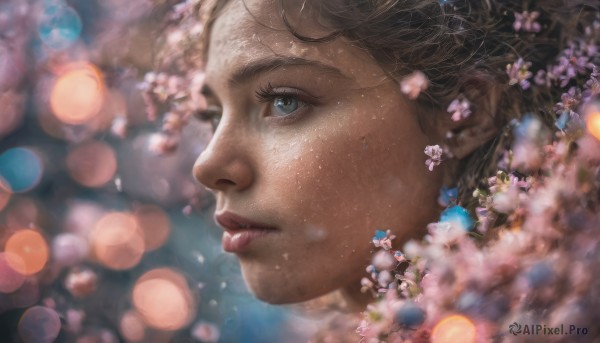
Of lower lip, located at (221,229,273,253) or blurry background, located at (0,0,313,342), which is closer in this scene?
lower lip, located at (221,229,273,253)

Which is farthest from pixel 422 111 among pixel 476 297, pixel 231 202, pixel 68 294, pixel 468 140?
pixel 68 294

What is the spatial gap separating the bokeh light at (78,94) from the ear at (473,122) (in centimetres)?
162

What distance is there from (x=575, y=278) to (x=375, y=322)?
0.37 meters

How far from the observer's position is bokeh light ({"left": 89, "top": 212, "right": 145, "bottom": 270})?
2.69m

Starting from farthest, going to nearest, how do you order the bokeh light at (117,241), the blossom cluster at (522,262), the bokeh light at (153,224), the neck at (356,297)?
the bokeh light at (153,224) < the bokeh light at (117,241) < the neck at (356,297) < the blossom cluster at (522,262)

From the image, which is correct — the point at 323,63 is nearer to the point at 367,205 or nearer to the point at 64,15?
the point at 367,205

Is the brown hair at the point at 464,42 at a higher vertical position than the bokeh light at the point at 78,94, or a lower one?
higher

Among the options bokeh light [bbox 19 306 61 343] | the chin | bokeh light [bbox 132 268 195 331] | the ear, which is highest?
the ear

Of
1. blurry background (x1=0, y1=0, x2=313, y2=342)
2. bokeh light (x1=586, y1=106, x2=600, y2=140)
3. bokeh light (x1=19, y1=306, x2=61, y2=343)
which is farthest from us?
blurry background (x1=0, y1=0, x2=313, y2=342)

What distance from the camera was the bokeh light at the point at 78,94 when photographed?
251 centimetres

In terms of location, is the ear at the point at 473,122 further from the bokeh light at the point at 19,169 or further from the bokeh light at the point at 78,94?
the bokeh light at the point at 19,169

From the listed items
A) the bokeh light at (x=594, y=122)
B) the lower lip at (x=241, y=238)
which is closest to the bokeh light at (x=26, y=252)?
the lower lip at (x=241, y=238)

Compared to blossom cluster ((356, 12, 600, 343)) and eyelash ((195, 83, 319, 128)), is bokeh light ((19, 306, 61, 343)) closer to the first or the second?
eyelash ((195, 83, 319, 128))

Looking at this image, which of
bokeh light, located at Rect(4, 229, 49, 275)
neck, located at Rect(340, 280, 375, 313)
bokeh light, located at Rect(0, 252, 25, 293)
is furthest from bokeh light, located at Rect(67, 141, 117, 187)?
neck, located at Rect(340, 280, 375, 313)
